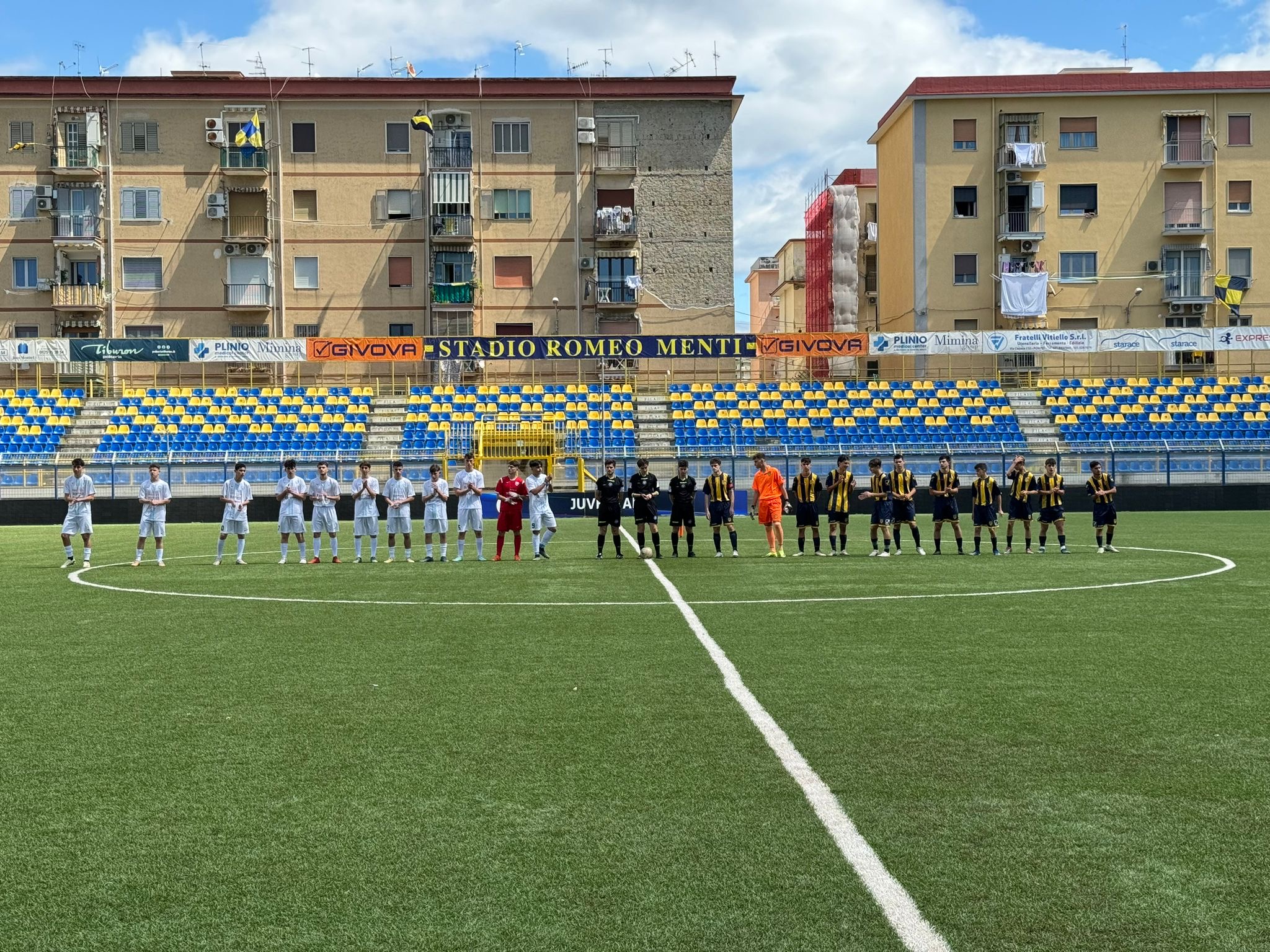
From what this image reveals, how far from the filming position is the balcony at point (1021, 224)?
2117 inches

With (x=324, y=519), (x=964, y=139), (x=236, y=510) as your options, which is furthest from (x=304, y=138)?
(x=236, y=510)

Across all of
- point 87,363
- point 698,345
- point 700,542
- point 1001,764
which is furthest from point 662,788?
point 87,363

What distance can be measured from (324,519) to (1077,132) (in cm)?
4344

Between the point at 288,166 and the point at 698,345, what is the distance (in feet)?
65.0

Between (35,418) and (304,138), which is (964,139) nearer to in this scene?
(304,138)

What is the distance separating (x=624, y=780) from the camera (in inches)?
262

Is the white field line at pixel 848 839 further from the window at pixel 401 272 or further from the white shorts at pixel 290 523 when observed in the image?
the window at pixel 401 272

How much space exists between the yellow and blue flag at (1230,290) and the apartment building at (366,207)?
67.1ft

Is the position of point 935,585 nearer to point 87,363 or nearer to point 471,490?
point 471,490

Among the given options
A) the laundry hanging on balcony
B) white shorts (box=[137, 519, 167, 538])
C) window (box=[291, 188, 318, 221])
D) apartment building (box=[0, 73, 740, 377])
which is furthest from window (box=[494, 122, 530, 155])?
white shorts (box=[137, 519, 167, 538])

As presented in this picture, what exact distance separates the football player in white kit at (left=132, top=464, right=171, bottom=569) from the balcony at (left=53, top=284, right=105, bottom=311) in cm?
3471

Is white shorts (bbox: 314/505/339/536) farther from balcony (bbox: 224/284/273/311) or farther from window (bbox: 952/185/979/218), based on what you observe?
window (bbox: 952/185/979/218)

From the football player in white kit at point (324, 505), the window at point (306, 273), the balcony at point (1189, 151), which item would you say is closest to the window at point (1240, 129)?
the balcony at point (1189, 151)

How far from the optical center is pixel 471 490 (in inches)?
869
